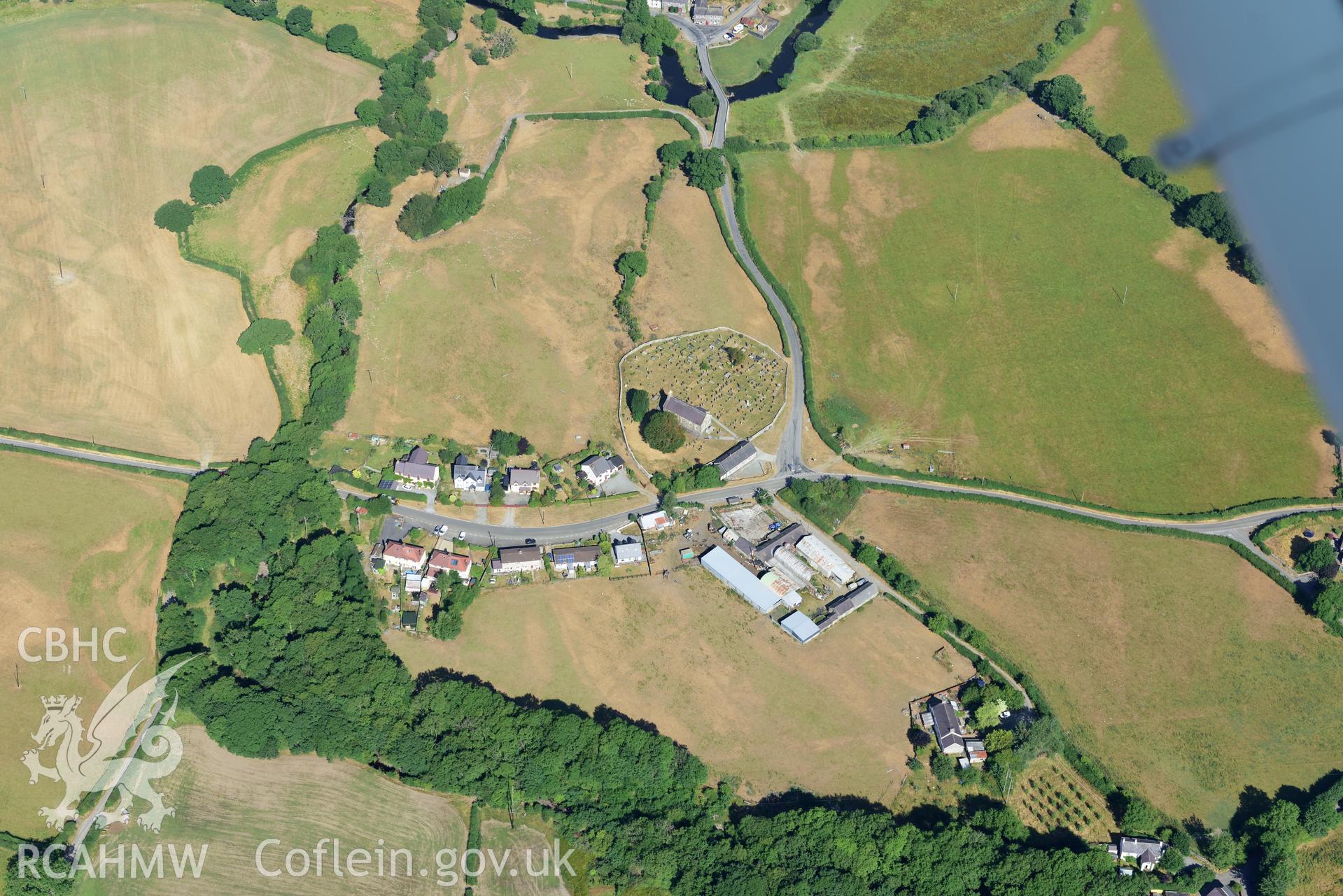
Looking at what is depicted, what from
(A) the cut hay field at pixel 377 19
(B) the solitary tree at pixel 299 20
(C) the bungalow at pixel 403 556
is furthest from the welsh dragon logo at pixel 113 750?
(B) the solitary tree at pixel 299 20

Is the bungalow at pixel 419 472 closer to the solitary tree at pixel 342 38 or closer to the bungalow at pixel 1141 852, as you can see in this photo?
the bungalow at pixel 1141 852


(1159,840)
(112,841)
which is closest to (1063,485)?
(1159,840)

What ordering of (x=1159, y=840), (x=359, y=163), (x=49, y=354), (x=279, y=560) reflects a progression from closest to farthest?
(x=1159, y=840) → (x=279, y=560) → (x=49, y=354) → (x=359, y=163)

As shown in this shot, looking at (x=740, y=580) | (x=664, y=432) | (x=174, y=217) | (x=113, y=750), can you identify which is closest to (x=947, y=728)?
(x=740, y=580)

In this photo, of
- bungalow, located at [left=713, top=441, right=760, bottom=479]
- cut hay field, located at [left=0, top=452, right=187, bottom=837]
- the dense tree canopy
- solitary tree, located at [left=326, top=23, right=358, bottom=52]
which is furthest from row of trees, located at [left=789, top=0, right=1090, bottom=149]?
cut hay field, located at [left=0, top=452, right=187, bottom=837]

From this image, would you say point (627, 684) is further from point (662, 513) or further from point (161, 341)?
point (161, 341)
